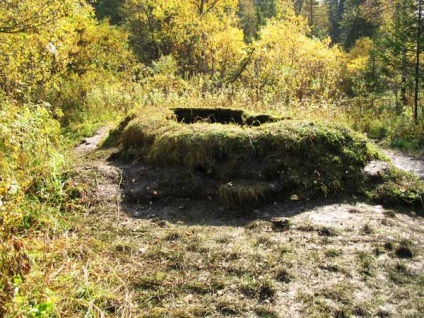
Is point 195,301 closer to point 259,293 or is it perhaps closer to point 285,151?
point 259,293

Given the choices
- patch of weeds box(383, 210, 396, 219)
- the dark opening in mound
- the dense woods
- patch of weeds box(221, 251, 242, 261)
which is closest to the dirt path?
the dense woods

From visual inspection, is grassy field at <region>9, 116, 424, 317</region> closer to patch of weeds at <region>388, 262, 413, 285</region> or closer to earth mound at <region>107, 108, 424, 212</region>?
patch of weeds at <region>388, 262, 413, 285</region>

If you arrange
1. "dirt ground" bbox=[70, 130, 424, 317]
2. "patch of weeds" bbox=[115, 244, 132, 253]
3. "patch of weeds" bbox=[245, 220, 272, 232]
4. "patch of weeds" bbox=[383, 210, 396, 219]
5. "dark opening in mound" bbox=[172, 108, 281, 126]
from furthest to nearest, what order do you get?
"dark opening in mound" bbox=[172, 108, 281, 126] < "patch of weeds" bbox=[383, 210, 396, 219] < "patch of weeds" bbox=[245, 220, 272, 232] < "patch of weeds" bbox=[115, 244, 132, 253] < "dirt ground" bbox=[70, 130, 424, 317]

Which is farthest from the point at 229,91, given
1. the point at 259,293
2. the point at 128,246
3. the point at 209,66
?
the point at 209,66

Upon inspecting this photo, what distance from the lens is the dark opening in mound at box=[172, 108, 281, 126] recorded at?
623 cm

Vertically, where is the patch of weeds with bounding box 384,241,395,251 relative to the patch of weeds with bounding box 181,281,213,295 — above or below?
above

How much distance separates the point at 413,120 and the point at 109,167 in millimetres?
7276

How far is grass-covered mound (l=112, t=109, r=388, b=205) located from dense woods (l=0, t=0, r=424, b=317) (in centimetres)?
128

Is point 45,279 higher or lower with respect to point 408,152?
higher

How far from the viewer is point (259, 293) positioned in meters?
2.96

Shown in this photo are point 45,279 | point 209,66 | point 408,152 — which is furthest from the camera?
point 209,66

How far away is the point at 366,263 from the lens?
3.29 meters

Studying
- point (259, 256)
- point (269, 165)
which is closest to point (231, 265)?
point (259, 256)

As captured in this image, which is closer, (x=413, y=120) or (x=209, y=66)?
(x=413, y=120)
